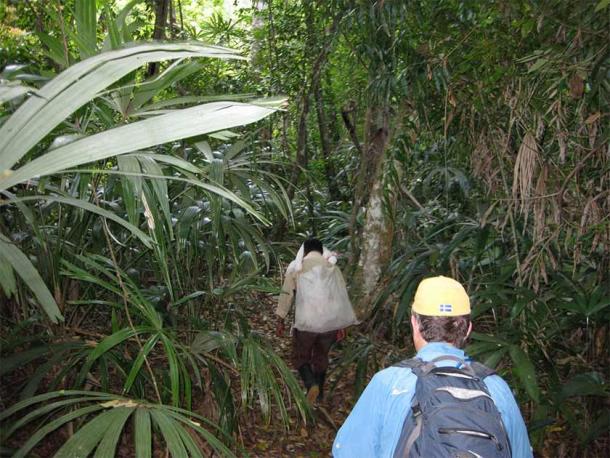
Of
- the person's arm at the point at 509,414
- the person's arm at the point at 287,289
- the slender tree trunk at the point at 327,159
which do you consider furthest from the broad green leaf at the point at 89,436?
the slender tree trunk at the point at 327,159

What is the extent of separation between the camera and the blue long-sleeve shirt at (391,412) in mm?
1642

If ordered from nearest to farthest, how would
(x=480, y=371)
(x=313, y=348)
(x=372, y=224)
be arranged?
(x=480, y=371)
(x=313, y=348)
(x=372, y=224)

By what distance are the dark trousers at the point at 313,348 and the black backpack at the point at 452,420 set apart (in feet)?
10.5

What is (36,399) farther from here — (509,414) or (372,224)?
(372,224)

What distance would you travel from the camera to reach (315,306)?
4.63 m

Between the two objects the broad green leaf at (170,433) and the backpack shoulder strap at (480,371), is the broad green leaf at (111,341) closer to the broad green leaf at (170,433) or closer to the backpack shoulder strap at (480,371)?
the broad green leaf at (170,433)

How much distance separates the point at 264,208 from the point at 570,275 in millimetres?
2334

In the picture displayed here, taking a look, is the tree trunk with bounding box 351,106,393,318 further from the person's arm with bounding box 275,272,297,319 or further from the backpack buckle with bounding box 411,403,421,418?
the backpack buckle with bounding box 411,403,421,418

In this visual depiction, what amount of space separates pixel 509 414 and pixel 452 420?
0.30 meters

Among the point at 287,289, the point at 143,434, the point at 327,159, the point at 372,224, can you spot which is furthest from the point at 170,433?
the point at 327,159

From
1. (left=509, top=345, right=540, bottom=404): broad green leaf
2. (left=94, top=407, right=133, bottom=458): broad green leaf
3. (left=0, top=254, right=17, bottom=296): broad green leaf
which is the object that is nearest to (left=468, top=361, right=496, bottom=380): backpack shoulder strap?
(left=94, top=407, right=133, bottom=458): broad green leaf

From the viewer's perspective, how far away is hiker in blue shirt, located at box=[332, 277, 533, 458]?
5.40ft

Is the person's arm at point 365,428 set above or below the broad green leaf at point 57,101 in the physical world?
below

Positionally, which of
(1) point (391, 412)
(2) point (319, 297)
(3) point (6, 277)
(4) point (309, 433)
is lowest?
(4) point (309, 433)
